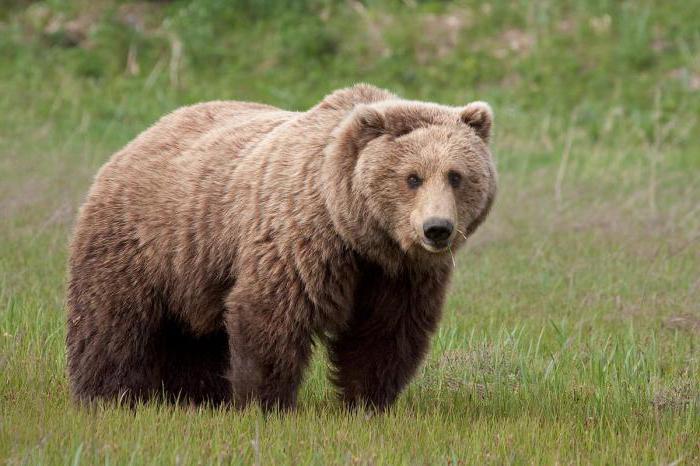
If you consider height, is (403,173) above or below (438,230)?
above

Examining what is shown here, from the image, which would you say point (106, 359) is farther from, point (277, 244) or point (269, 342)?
point (277, 244)

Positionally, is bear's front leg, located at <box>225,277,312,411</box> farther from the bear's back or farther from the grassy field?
the bear's back

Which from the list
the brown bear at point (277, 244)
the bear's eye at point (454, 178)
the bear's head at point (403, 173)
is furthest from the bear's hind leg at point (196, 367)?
the bear's eye at point (454, 178)

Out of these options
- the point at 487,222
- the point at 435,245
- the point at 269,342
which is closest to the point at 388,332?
the point at 269,342

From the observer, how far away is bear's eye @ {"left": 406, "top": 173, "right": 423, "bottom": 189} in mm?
5164

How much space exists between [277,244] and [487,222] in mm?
6384

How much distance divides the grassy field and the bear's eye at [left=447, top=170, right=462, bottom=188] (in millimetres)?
1044

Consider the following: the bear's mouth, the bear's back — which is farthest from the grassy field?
the bear's mouth

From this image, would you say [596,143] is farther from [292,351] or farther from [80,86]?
[292,351]

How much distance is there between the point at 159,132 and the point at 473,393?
2164mm

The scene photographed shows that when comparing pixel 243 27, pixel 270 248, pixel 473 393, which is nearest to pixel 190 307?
pixel 270 248

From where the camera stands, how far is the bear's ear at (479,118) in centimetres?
548

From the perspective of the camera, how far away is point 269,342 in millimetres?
5297

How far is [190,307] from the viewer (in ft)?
19.3
